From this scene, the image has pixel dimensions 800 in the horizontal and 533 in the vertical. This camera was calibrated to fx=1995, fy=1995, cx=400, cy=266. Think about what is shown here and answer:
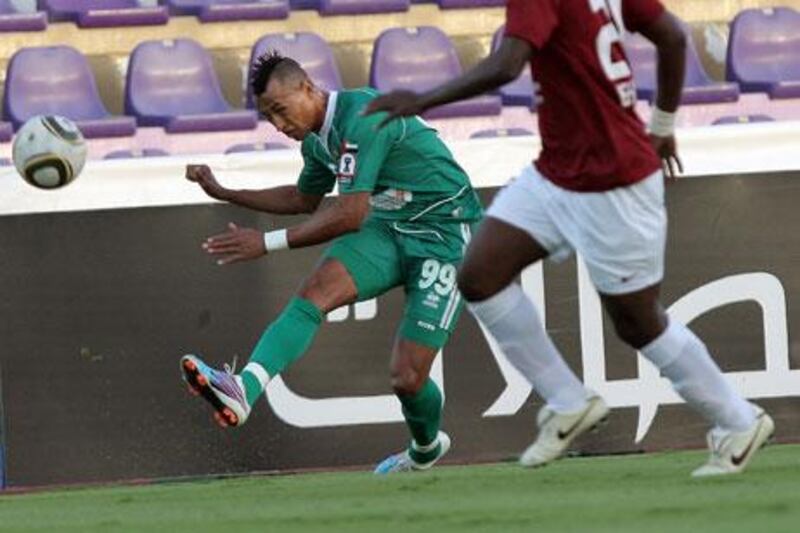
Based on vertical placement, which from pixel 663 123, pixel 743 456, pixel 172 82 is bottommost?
pixel 172 82

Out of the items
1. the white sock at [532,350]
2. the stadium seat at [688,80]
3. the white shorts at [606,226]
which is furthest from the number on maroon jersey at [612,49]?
the stadium seat at [688,80]

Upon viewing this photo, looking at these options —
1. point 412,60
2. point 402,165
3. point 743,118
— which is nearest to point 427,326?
point 402,165

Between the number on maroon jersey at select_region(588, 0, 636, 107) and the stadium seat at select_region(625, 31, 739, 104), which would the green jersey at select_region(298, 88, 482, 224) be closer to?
the number on maroon jersey at select_region(588, 0, 636, 107)

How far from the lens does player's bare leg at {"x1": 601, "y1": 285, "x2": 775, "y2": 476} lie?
6344mm

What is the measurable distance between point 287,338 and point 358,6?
24.3 ft

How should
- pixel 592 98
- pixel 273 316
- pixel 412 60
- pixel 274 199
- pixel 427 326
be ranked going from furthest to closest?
1. pixel 412 60
2. pixel 273 316
3. pixel 274 199
4. pixel 427 326
5. pixel 592 98

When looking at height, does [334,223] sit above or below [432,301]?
above

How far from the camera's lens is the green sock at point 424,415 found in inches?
336

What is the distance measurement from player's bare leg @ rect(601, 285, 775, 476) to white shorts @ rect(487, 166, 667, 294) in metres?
0.08

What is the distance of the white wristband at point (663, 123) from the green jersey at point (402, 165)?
184cm

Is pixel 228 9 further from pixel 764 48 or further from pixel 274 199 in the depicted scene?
pixel 274 199

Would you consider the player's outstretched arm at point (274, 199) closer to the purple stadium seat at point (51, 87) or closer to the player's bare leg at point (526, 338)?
the player's bare leg at point (526, 338)

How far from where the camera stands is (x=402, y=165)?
8.42 meters

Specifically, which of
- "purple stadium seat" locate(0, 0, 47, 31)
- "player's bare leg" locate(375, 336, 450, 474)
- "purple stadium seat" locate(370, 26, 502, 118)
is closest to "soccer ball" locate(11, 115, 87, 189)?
"player's bare leg" locate(375, 336, 450, 474)
